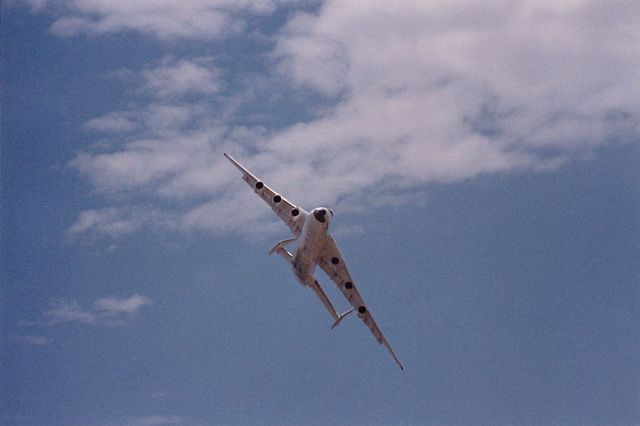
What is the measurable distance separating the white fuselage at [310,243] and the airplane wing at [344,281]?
1789 millimetres

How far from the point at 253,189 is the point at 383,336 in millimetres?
22219

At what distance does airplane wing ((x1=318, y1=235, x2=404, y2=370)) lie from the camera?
85.8 m

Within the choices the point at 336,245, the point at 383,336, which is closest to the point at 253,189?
the point at 336,245

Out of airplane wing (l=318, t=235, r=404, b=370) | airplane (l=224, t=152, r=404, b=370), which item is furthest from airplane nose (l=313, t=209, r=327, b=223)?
airplane wing (l=318, t=235, r=404, b=370)

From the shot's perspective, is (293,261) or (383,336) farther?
(383,336)

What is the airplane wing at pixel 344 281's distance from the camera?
85812mm

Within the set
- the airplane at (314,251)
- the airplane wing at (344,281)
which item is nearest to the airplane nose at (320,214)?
the airplane at (314,251)

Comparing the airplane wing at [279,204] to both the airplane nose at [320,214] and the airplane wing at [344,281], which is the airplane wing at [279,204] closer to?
the airplane wing at [344,281]

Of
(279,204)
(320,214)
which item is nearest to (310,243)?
(320,214)

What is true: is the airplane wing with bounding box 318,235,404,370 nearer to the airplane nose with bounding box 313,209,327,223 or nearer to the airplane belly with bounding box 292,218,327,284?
the airplane belly with bounding box 292,218,327,284

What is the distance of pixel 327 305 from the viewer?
90.0 metres

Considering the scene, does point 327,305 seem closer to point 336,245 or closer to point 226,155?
point 336,245

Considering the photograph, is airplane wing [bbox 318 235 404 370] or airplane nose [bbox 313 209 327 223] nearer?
airplane nose [bbox 313 209 327 223]

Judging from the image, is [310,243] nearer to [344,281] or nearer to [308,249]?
[308,249]
